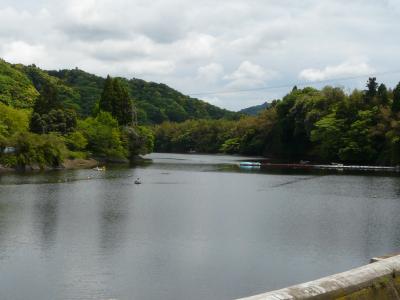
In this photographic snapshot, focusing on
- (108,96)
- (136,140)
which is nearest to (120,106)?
(108,96)

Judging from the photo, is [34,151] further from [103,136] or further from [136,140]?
[136,140]

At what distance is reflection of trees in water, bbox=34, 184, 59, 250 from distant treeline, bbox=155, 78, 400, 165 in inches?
1957

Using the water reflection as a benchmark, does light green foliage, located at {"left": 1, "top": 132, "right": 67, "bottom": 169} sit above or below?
above

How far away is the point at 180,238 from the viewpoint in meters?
25.4

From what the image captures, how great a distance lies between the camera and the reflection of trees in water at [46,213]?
2523 cm

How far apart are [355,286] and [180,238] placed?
19.6 m

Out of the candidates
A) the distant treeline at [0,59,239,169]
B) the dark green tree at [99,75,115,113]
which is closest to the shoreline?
the distant treeline at [0,59,239,169]

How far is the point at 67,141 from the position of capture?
8044 centimetres

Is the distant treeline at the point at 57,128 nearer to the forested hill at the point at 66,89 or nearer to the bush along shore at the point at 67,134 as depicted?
the bush along shore at the point at 67,134

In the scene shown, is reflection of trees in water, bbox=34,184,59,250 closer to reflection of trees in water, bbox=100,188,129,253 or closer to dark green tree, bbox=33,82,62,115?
reflection of trees in water, bbox=100,188,129,253

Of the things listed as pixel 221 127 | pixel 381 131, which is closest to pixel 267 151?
pixel 221 127

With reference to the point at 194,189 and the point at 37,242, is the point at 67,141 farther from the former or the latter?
the point at 37,242

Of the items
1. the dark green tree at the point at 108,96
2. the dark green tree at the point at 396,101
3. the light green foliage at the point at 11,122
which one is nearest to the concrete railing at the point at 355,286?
the light green foliage at the point at 11,122

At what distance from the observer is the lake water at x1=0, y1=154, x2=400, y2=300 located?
1789 centimetres
